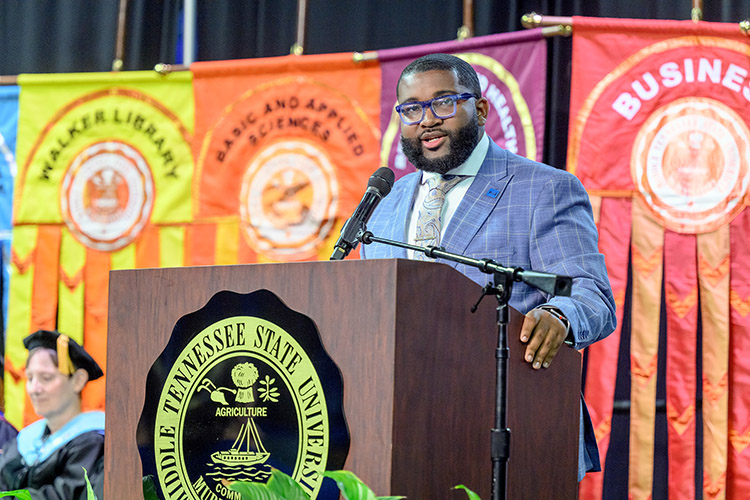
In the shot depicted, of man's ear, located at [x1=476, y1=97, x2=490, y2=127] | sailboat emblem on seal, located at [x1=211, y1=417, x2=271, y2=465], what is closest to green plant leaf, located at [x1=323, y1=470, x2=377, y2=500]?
sailboat emblem on seal, located at [x1=211, y1=417, x2=271, y2=465]

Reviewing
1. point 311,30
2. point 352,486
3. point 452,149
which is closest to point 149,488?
point 352,486

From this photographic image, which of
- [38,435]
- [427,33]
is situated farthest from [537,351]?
[427,33]

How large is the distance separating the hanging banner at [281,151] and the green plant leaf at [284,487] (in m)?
2.61

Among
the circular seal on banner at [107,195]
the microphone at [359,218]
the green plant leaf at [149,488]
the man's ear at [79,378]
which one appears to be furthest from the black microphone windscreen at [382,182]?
the circular seal on banner at [107,195]

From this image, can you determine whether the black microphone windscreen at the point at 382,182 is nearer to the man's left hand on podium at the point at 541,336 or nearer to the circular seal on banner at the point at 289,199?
the man's left hand on podium at the point at 541,336

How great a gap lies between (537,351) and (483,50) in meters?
2.24

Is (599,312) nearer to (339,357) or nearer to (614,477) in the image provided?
(339,357)

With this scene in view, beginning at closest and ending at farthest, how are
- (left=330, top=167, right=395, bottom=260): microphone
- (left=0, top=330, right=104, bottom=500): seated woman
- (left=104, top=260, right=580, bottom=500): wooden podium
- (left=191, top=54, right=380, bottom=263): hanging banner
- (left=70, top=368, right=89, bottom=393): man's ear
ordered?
(left=104, top=260, right=580, bottom=500): wooden podium, (left=330, top=167, right=395, bottom=260): microphone, (left=0, top=330, right=104, bottom=500): seated woman, (left=70, top=368, right=89, bottom=393): man's ear, (left=191, top=54, right=380, bottom=263): hanging banner

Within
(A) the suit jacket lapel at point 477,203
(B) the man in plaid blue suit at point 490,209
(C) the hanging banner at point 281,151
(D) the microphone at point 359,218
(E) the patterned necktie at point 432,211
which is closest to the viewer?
(D) the microphone at point 359,218

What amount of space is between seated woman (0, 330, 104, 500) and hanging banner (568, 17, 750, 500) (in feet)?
5.78

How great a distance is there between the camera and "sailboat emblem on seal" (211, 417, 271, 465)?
4.57 feet

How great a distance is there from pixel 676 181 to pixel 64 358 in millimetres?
2357

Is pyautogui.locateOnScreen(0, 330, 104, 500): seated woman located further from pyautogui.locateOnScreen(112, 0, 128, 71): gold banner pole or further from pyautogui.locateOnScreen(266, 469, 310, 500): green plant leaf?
pyautogui.locateOnScreen(266, 469, 310, 500): green plant leaf

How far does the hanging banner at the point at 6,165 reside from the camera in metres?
4.31
